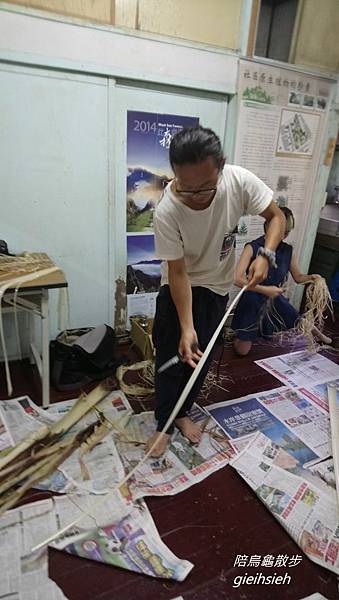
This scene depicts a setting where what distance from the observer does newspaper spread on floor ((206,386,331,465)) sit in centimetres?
167

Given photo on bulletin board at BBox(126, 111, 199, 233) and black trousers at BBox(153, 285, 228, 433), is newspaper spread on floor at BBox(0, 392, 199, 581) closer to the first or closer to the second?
black trousers at BBox(153, 285, 228, 433)

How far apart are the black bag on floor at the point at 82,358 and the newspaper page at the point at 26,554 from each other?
72cm

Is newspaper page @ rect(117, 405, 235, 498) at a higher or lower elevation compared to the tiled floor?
higher

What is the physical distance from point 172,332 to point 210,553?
755 mm

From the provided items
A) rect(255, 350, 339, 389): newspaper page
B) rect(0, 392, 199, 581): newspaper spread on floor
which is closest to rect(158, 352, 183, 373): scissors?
rect(0, 392, 199, 581): newspaper spread on floor

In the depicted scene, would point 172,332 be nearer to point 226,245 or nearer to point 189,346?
point 189,346

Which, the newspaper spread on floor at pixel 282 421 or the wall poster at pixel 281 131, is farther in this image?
the wall poster at pixel 281 131

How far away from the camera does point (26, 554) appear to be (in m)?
1.13

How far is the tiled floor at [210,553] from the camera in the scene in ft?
3.59

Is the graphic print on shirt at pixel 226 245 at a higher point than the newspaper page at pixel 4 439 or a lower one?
higher

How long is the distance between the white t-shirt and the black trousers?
92 mm

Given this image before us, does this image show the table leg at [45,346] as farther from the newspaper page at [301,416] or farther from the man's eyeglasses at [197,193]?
the newspaper page at [301,416]

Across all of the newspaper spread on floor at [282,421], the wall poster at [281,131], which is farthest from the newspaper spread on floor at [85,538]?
the wall poster at [281,131]

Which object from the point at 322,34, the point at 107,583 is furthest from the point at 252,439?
the point at 322,34
